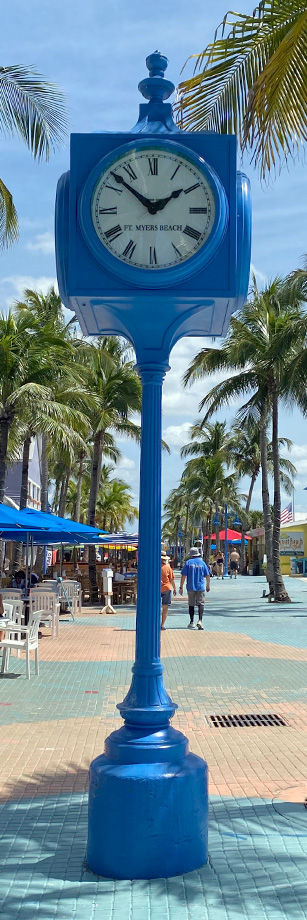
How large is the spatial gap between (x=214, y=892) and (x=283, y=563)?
46671 millimetres

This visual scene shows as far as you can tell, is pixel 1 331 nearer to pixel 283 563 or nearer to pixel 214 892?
pixel 214 892

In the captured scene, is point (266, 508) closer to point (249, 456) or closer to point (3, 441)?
point (3, 441)

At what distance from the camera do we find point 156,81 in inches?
190

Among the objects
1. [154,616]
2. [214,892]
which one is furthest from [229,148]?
[214,892]

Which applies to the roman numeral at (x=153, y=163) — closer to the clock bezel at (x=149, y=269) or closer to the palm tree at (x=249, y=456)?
the clock bezel at (x=149, y=269)

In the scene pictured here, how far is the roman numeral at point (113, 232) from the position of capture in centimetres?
449

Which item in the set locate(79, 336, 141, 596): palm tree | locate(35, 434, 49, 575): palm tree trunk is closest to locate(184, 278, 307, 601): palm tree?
locate(79, 336, 141, 596): palm tree

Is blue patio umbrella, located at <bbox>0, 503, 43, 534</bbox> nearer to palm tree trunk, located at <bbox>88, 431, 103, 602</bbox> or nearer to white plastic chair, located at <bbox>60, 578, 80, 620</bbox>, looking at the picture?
white plastic chair, located at <bbox>60, 578, 80, 620</bbox>

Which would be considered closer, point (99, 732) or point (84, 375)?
point (99, 732)

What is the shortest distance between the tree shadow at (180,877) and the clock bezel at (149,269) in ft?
8.82

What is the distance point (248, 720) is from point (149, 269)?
17.2ft

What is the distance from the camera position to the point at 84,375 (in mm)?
27625

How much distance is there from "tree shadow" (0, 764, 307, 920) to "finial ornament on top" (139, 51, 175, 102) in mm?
3865

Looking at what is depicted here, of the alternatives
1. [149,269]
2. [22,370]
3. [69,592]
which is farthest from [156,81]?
[69,592]
